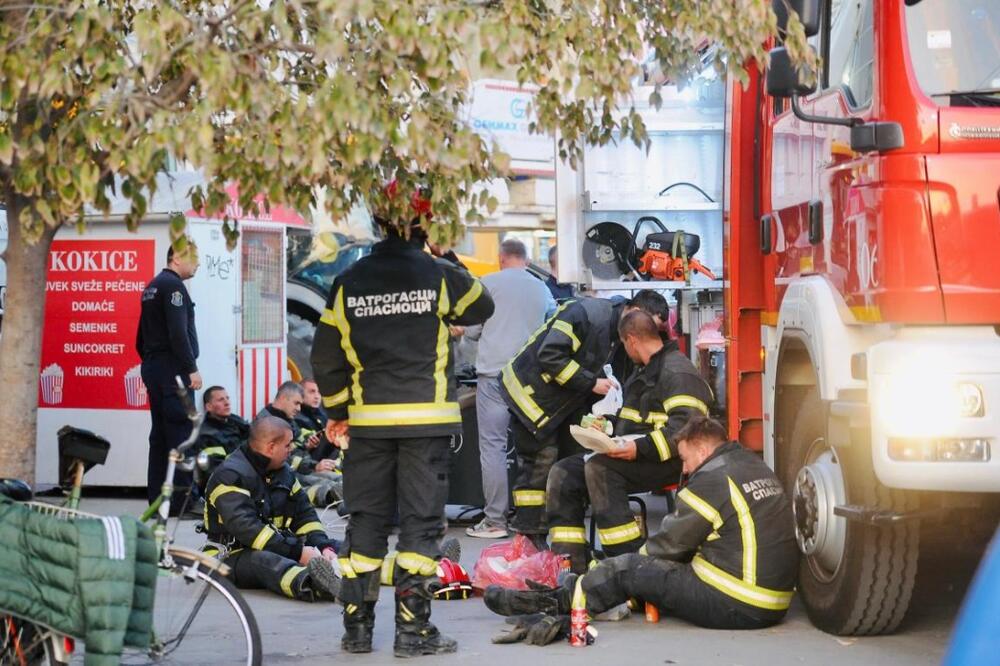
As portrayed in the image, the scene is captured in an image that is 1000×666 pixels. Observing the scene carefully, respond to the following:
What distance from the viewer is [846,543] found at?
253 inches

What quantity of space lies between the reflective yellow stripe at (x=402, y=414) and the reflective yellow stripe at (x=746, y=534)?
4.16 ft

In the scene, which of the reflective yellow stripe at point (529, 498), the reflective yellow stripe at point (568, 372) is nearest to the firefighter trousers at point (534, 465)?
the reflective yellow stripe at point (529, 498)

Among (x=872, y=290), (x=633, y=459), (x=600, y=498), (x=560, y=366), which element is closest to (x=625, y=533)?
(x=600, y=498)

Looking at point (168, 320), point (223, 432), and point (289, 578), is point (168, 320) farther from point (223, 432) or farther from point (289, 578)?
point (289, 578)

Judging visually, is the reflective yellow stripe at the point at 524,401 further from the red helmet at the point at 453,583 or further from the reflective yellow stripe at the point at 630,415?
the red helmet at the point at 453,583

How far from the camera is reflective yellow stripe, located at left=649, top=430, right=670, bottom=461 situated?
776 cm

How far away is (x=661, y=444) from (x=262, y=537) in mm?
2053

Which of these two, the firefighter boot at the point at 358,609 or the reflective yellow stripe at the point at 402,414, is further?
the firefighter boot at the point at 358,609

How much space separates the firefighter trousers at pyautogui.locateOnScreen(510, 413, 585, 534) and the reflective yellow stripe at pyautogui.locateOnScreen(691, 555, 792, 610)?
6.79ft

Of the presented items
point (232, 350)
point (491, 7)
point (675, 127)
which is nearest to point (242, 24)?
point (491, 7)

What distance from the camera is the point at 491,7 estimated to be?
17.5 feet

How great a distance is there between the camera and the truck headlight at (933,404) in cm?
559

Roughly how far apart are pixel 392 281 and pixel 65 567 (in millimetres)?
2124

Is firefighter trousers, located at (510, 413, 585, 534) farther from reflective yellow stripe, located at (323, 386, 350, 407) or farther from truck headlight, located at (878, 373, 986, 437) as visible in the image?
truck headlight, located at (878, 373, 986, 437)
